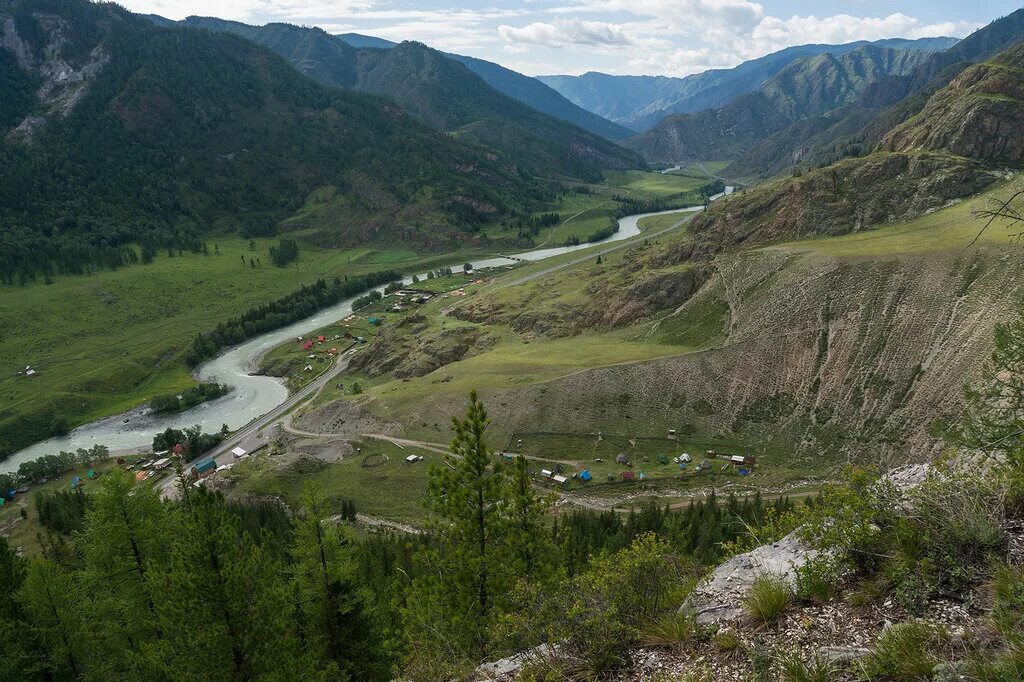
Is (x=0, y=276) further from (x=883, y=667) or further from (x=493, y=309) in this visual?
(x=883, y=667)

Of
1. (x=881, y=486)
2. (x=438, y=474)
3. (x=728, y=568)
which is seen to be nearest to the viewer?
(x=881, y=486)

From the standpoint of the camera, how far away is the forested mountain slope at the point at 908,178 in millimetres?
100375

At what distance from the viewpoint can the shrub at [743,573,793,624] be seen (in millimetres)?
11344

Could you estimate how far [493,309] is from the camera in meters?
138

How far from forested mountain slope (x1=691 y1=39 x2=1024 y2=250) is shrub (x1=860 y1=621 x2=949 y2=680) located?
108550mm

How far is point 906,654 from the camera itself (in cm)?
866

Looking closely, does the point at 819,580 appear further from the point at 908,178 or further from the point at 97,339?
the point at 97,339

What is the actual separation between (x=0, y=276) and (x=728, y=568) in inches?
9250

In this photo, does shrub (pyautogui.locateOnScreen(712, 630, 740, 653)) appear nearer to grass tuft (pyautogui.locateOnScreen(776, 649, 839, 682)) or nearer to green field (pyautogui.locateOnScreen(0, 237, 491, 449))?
grass tuft (pyautogui.locateOnScreen(776, 649, 839, 682))

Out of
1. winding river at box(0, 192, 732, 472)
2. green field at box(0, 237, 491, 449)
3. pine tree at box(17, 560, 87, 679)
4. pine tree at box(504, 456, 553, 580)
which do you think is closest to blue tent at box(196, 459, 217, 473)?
winding river at box(0, 192, 732, 472)

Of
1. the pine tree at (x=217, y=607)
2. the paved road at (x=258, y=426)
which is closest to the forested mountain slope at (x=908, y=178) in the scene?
the paved road at (x=258, y=426)

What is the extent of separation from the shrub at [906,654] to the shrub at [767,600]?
2.31 metres

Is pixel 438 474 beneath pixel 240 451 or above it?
above

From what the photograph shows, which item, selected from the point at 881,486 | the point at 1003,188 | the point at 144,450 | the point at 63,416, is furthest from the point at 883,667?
the point at 63,416
